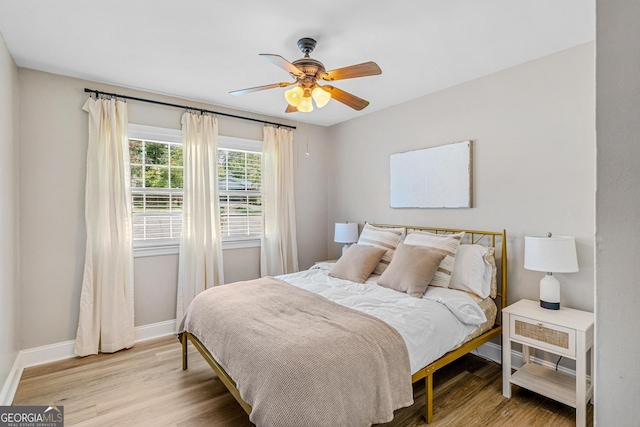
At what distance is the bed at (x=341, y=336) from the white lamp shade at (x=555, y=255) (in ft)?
1.58

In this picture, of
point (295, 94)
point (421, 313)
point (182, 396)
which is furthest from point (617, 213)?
point (182, 396)

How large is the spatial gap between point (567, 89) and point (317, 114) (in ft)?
8.69

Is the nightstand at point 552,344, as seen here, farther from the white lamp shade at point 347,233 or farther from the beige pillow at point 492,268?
the white lamp shade at point 347,233

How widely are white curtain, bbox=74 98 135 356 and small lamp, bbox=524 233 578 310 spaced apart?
142 inches

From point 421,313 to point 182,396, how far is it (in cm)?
187

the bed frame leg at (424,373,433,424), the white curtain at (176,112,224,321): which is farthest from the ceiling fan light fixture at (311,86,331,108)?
the bed frame leg at (424,373,433,424)

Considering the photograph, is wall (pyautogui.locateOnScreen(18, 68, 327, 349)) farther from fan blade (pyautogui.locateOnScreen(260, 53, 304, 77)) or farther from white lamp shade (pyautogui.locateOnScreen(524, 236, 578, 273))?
white lamp shade (pyautogui.locateOnScreen(524, 236, 578, 273))

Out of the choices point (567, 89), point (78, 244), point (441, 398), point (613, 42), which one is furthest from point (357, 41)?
point (78, 244)

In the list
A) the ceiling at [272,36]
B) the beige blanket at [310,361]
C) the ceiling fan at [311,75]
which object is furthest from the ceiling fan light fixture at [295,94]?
the beige blanket at [310,361]

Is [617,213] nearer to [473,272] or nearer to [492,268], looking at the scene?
[473,272]

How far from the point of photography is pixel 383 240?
3.44m

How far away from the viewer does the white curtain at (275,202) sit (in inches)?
163

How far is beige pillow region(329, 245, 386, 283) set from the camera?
303 centimetres

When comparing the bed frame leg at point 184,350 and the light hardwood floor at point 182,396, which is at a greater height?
the bed frame leg at point 184,350
